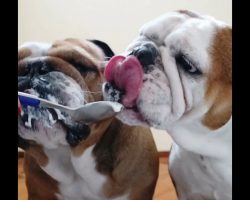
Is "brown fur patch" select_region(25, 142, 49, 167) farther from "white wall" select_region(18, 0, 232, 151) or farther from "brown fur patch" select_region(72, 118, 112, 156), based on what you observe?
"white wall" select_region(18, 0, 232, 151)

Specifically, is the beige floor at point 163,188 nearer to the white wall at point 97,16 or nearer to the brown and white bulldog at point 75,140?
the brown and white bulldog at point 75,140

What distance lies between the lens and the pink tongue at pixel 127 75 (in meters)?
0.54

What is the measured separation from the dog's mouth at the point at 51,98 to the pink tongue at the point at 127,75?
63 millimetres

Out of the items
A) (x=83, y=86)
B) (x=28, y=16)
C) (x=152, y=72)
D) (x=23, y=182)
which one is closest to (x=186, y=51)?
(x=152, y=72)

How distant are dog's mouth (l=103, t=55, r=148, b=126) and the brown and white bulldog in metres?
0.05

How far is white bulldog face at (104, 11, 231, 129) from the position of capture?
0.55m

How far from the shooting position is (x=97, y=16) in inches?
25.6

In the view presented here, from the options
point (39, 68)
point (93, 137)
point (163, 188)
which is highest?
point (39, 68)

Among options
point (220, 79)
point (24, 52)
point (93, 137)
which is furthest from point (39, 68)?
point (220, 79)

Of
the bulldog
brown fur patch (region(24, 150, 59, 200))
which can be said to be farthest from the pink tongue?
brown fur patch (region(24, 150, 59, 200))

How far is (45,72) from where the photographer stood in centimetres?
59

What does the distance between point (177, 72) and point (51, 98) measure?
0.18 m

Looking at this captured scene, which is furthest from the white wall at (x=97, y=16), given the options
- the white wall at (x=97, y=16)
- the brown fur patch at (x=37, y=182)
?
the brown fur patch at (x=37, y=182)

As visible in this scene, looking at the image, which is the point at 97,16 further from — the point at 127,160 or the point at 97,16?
the point at 127,160
